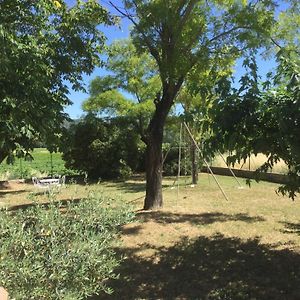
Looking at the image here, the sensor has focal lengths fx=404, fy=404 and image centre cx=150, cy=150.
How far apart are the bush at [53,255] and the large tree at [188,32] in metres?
7.01

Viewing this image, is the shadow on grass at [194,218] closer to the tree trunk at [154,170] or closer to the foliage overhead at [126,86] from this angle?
the tree trunk at [154,170]

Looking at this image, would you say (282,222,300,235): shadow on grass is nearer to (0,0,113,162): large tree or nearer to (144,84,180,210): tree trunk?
(144,84,180,210): tree trunk


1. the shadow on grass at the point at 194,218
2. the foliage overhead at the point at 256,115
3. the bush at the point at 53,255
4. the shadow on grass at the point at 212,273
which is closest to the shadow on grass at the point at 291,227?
A: the shadow on grass at the point at 194,218

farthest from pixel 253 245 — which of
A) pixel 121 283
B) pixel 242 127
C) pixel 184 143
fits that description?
pixel 184 143

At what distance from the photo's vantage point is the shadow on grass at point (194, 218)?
1004 centimetres

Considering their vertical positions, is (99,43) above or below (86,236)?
above

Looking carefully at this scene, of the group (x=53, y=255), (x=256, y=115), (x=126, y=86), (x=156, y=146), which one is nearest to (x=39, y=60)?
(x=256, y=115)

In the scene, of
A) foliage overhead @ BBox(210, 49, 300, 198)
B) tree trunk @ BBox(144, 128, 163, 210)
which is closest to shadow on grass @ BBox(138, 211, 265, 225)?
tree trunk @ BBox(144, 128, 163, 210)

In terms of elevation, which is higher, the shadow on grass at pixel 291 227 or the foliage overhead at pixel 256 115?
the foliage overhead at pixel 256 115

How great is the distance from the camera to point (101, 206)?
386cm

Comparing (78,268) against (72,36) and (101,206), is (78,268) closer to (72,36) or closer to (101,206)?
(101,206)

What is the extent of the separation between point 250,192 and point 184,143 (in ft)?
21.0

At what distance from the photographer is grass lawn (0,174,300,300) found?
19.1ft

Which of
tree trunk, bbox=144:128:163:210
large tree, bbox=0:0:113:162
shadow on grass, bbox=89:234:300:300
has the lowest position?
shadow on grass, bbox=89:234:300:300
